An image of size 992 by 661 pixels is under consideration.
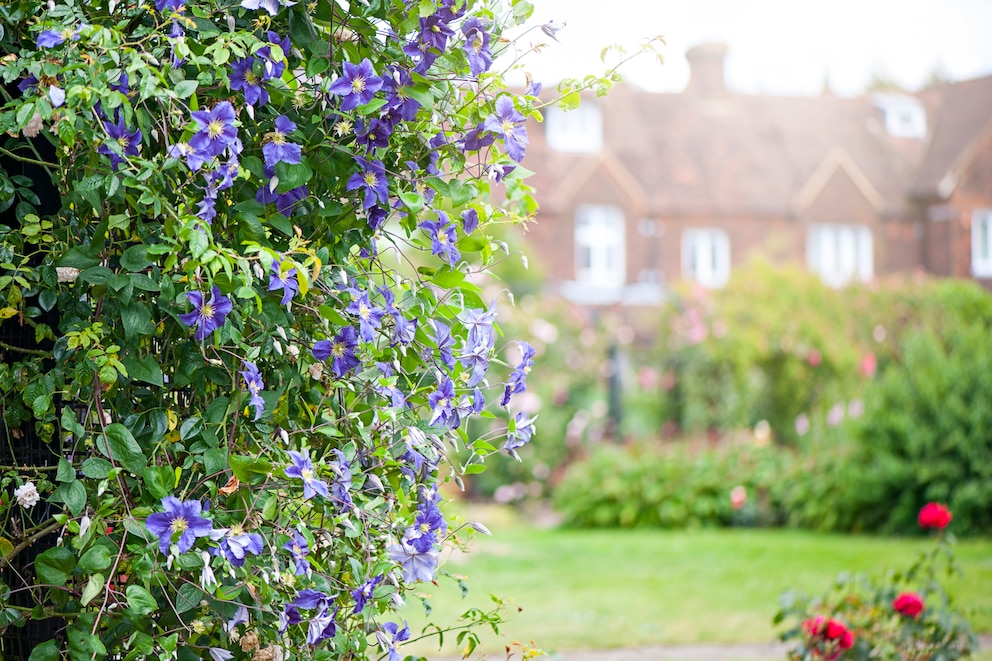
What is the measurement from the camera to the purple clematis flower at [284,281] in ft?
4.59

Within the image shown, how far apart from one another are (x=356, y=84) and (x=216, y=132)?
0.24 meters

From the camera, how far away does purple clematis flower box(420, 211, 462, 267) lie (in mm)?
1712

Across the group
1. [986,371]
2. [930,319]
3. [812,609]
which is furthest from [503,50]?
[930,319]

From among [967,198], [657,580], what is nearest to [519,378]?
[657,580]

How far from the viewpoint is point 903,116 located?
25.0 metres

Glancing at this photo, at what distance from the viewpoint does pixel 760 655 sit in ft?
13.4

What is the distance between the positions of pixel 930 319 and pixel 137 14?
436 inches

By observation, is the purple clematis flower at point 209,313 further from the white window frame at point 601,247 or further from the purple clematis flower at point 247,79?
the white window frame at point 601,247

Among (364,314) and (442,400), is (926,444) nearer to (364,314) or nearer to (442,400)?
(442,400)

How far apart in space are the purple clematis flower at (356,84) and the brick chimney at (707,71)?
23.7 meters

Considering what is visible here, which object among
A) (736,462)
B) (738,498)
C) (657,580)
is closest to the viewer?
(657,580)

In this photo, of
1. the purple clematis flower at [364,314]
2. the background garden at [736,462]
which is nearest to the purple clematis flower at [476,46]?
the purple clematis flower at [364,314]

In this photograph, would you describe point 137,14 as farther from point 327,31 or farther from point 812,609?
point 812,609

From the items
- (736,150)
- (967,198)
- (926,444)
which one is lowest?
(926,444)
